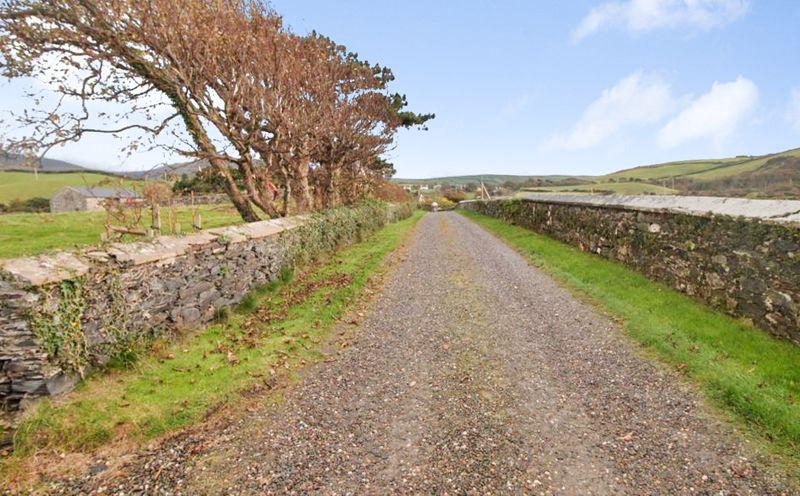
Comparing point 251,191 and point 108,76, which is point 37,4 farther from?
point 251,191

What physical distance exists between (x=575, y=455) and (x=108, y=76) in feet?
44.2

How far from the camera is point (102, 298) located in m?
5.00

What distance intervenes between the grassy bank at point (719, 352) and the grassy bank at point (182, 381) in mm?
5329

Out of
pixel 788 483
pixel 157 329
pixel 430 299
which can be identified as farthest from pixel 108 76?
pixel 788 483

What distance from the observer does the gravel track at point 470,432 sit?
3338mm

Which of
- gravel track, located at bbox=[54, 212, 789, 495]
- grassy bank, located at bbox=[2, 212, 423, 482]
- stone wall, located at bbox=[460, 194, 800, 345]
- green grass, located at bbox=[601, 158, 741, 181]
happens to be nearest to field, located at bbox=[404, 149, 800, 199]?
green grass, located at bbox=[601, 158, 741, 181]

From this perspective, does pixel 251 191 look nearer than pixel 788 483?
No

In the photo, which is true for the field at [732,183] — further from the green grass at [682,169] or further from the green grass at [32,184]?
the green grass at [32,184]

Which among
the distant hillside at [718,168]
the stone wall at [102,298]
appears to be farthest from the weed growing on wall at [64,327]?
the distant hillside at [718,168]

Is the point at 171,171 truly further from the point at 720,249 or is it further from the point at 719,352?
the point at 720,249

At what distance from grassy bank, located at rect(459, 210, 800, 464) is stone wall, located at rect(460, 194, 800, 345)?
1.02 feet

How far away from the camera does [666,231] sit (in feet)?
30.8

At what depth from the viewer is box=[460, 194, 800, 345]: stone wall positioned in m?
6.14

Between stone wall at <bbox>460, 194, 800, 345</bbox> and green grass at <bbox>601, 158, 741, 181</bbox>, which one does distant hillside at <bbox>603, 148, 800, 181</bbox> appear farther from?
stone wall at <bbox>460, 194, 800, 345</bbox>
